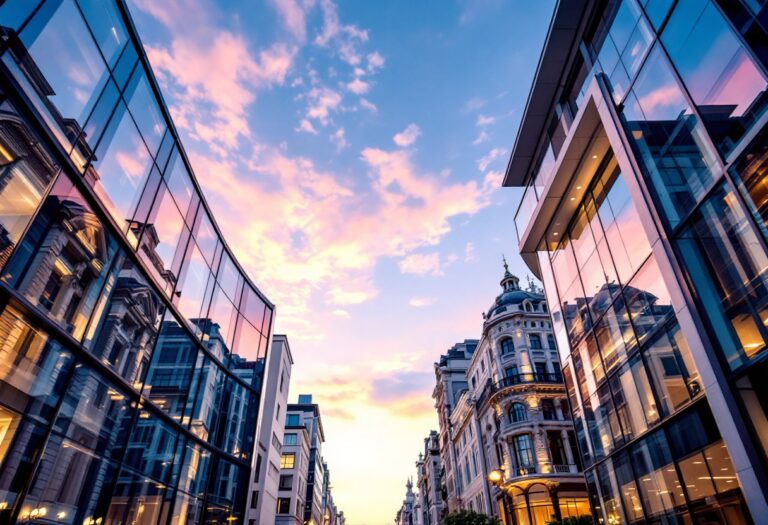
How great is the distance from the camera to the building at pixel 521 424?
42.5 metres

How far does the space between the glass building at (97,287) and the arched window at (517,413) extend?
32282 mm

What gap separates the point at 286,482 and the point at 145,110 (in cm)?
6881

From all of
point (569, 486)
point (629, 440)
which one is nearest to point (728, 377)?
point (629, 440)

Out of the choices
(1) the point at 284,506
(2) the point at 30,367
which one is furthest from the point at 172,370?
(1) the point at 284,506

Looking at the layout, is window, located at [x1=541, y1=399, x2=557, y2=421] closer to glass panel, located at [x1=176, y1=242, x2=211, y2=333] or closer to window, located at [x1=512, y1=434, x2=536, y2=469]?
window, located at [x1=512, y1=434, x2=536, y2=469]

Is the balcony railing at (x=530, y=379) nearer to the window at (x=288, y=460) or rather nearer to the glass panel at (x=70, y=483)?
the glass panel at (x=70, y=483)

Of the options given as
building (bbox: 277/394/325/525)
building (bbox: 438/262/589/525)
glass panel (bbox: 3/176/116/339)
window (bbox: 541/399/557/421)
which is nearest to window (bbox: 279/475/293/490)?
building (bbox: 277/394/325/525)

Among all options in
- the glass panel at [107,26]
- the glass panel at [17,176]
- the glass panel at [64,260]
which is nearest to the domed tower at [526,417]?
the glass panel at [64,260]

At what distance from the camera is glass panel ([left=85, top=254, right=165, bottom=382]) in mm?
15680

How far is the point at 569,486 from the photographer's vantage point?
42344mm

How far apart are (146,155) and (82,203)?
15.3 feet

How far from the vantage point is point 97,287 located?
15352mm

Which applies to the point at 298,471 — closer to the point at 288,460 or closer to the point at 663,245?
the point at 288,460

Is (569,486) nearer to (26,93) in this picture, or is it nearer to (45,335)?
(45,335)
